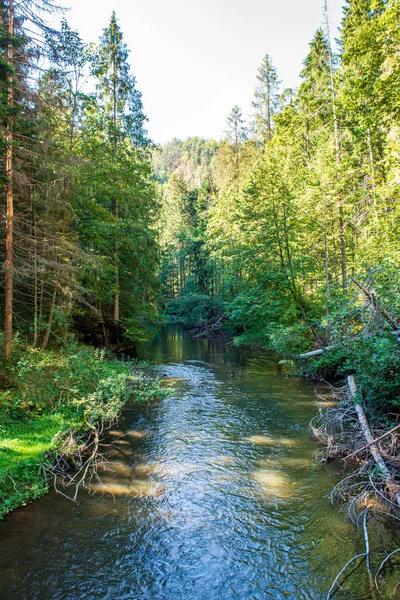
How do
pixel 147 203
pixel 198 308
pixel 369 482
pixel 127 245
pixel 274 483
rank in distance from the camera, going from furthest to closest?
1. pixel 198 308
2. pixel 147 203
3. pixel 127 245
4. pixel 274 483
5. pixel 369 482

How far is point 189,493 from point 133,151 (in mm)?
18143

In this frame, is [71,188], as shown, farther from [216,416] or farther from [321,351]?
[321,351]

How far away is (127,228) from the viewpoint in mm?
18422

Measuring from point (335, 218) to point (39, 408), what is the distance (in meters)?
14.9

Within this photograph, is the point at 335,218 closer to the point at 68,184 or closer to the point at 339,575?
the point at 68,184

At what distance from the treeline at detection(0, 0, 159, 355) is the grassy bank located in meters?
1.18

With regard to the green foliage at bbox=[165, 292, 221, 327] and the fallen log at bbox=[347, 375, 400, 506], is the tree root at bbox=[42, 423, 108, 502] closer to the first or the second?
the fallen log at bbox=[347, 375, 400, 506]

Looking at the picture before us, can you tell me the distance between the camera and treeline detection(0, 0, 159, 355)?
947 centimetres

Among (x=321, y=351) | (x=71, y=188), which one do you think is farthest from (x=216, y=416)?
Answer: (x=71, y=188)

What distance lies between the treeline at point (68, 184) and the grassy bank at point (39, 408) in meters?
1.18

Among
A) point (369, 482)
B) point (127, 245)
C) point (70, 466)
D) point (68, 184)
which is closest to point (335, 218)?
point (127, 245)

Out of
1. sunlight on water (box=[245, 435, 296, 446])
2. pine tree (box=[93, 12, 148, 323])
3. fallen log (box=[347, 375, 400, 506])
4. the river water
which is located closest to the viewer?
the river water

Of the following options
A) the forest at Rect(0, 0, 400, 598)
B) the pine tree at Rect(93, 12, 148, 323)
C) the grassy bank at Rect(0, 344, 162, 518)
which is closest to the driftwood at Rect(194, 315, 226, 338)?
the forest at Rect(0, 0, 400, 598)

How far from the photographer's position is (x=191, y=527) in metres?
5.41
